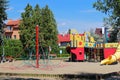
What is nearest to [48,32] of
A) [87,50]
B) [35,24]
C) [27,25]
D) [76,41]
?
[35,24]

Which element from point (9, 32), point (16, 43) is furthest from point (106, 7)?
point (9, 32)

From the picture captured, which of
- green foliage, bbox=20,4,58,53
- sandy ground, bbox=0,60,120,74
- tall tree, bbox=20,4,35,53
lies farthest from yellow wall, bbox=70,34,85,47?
tall tree, bbox=20,4,35,53

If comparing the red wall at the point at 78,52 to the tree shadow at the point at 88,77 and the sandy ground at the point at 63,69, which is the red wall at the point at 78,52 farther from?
the tree shadow at the point at 88,77

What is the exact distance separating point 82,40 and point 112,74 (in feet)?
65.8

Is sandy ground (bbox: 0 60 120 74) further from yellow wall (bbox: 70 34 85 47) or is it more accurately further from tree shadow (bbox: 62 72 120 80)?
yellow wall (bbox: 70 34 85 47)

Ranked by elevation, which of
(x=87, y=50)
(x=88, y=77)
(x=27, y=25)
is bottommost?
(x=88, y=77)

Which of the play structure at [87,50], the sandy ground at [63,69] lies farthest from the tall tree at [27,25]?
the sandy ground at [63,69]

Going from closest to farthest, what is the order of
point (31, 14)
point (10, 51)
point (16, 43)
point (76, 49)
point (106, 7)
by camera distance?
1. point (106, 7)
2. point (76, 49)
3. point (10, 51)
4. point (31, 14)
5. point (16, 43)

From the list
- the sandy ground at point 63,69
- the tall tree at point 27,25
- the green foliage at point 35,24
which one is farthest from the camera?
the tall tree at point 27,25

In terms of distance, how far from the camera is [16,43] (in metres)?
80.8

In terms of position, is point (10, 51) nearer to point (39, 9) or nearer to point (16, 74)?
point (39, 9)

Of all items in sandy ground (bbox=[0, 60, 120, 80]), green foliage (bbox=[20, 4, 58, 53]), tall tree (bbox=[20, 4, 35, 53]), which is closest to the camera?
sandy ground (bbox=[0, 60, 120, 80])

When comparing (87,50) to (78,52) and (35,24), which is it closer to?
(78,52)

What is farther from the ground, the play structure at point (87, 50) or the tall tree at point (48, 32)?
the tall tree at point (48, 32)
